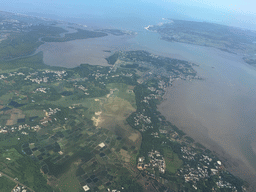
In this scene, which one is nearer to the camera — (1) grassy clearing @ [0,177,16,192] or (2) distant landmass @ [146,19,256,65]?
(1) grassy clearing @ [0,177,16,192]

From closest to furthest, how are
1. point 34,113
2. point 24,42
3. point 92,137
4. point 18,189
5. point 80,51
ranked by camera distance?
point 18,189
point 92,137
point 34,113
point 80,51
point 24,42

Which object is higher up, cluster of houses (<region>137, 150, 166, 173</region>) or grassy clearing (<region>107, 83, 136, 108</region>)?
grassy clearing (<region>107, 83, 136, 108</region>)

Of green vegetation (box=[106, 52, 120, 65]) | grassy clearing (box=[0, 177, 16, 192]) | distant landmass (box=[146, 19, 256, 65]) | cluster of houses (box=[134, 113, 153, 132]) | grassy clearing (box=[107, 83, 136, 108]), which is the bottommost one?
grassy clearing (box=[0, 177, 16, 192])

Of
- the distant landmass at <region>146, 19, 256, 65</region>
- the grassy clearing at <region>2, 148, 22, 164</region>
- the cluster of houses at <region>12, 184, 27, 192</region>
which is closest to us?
the cluster of houses at <region>12, 184, 27, 192</region>

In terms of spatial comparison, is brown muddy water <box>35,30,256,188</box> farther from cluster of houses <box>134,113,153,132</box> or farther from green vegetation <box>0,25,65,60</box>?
cluster of houses <box>134,113,153,132</box>

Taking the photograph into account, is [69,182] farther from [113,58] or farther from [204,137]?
[113,58]

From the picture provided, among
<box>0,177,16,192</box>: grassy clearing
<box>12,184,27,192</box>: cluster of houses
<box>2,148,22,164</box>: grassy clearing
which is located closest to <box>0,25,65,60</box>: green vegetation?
<box>2,148,22,164</box>: grassy clearing

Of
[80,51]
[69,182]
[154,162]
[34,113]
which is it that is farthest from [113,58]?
[69,182]

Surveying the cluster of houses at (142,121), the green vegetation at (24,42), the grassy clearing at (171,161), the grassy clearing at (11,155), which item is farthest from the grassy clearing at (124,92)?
the green vegetation at (24,42)
